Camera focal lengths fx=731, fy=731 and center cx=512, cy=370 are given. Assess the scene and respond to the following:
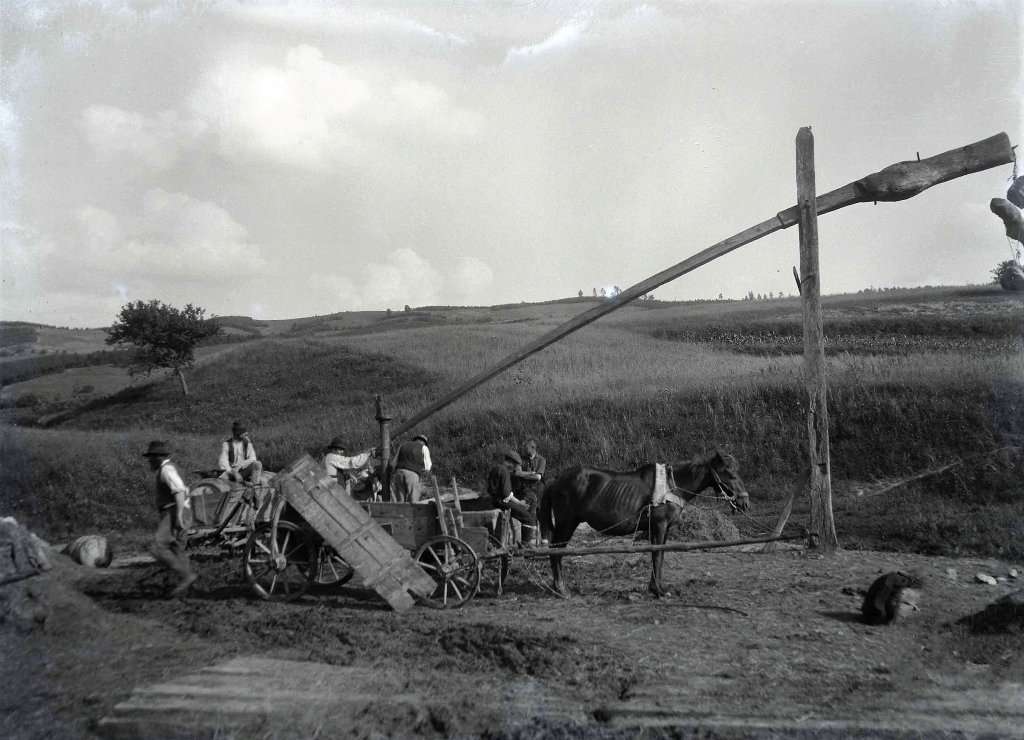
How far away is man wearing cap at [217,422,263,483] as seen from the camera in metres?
11.3

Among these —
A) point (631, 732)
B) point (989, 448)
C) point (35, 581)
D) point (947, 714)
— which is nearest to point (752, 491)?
point (989, 448)

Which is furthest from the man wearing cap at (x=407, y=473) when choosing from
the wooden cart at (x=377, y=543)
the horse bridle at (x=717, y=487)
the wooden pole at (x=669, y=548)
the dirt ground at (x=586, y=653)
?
the horse bridle at (x=717, y=487)

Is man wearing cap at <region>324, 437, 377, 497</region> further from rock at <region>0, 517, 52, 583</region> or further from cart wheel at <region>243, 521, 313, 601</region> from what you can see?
rock at <region>0, 517, 52, 583</region>

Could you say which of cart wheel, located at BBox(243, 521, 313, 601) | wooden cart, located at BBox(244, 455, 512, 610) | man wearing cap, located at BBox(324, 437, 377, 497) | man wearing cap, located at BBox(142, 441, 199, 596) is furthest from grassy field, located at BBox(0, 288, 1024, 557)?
man wearing cap, located at BBox(142, 441, 199, 596)

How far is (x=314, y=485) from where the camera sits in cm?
826

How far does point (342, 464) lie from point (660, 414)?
9.72 metres

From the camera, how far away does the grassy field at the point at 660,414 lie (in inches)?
526

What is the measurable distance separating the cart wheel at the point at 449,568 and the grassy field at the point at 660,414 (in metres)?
6.75

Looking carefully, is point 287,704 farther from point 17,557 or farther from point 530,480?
point 530,480

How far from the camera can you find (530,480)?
11227 millimetres

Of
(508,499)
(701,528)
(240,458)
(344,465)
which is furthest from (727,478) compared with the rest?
(240,458)

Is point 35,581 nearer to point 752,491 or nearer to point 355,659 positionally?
point 355,659

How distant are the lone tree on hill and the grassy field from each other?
41.2 inches

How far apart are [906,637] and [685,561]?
A: 4.28m
